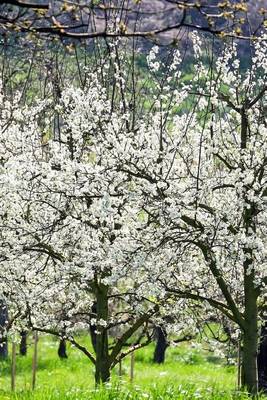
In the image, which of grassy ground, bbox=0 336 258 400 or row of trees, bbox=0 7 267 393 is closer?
grassy ground, bbox=0 336 258 400

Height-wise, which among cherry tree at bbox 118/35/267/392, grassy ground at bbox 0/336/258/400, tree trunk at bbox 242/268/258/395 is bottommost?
grassy ground at bbox 0/336/258/400

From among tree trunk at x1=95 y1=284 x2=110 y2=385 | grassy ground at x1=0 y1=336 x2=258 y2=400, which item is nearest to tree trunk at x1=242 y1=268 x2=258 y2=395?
grassy ground at x1=0 y1=336 x2=258 y2=400

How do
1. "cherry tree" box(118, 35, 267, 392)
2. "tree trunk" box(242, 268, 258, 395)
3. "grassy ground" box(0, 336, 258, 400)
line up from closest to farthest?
"grassy ground" box(0, 336, 258, 400), "cherry tree" box(118, 35, 267, 392), "tree trunk" box(242, 268, 258, 395)

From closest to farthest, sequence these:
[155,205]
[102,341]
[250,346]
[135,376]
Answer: [155,205]
[250,346]
[102,341]
[135,376]

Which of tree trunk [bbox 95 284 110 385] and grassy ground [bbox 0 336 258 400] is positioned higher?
tree trunk [bbox 95 284 110 385]

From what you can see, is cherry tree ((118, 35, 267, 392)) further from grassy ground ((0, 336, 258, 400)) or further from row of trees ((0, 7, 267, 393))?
grassy ground ((0, 336, 258, 400))

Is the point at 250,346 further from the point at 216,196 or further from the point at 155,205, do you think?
the point at 155,205

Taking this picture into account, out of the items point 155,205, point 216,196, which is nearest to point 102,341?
point 216,196

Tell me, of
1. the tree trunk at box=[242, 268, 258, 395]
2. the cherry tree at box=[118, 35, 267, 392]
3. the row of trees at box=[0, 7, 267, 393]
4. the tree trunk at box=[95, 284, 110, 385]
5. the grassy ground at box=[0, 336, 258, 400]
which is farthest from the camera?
the tree trunk at box=[95, 284, 110, 385]

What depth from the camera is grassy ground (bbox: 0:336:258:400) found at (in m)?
8.03

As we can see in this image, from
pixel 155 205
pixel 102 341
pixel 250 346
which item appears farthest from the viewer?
pixel 102 341

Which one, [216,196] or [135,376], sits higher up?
[216,196]

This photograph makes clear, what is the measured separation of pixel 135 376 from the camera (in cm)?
2302

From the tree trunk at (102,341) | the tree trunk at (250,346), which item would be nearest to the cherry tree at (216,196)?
the tree trunk at (250,346)
